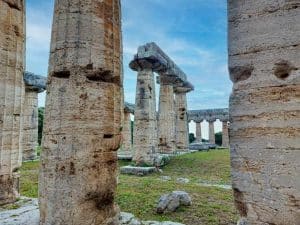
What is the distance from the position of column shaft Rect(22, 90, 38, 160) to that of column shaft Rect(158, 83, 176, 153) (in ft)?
26.7

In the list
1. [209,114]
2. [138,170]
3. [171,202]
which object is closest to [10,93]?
[171,202]

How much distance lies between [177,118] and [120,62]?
19158 millimetres

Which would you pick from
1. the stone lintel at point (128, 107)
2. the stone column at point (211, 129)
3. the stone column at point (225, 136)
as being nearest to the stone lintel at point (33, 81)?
the stone lintel at point (128, 107)

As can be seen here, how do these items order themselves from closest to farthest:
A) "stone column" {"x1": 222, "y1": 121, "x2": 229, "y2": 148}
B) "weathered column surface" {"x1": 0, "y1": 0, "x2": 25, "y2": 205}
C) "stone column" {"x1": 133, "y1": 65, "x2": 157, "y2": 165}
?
"weathered column surface" {"x1": 0, "y1": 0, "x2": 25, "y2": 205}
"stone column" {"x1": 133, "y1": 65, "x2": 157, "y2": 165}
"stone column" {"x1": 222, "y1": 121, "x2": 229, "y2": 148}

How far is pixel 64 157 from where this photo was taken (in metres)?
4.89

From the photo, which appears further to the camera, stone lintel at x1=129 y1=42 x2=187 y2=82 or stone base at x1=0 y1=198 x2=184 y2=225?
stone lintel at x1=129 y1=42 x2=187 y2=82

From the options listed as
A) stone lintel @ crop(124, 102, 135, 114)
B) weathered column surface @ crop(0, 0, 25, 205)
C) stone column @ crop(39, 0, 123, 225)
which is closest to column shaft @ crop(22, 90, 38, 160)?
stone lintel @ crop(124, 102, 135, 114)

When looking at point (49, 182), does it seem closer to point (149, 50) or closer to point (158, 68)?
point (149, 50)

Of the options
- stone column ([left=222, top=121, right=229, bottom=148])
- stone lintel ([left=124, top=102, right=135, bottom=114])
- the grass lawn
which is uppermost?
stone lintel ([left=124, top=102, right=135, bottom=114])

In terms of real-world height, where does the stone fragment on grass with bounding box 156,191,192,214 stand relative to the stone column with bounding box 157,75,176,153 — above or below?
below

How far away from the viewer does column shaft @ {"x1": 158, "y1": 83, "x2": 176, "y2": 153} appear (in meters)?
20.4

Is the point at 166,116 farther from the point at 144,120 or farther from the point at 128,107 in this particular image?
the point at 128,107

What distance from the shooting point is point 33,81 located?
1862 centimetres

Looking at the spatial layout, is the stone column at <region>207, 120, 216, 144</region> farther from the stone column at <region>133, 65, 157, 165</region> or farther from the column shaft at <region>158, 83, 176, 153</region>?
the stone column at <region>133, 65, 157, 165</region>
